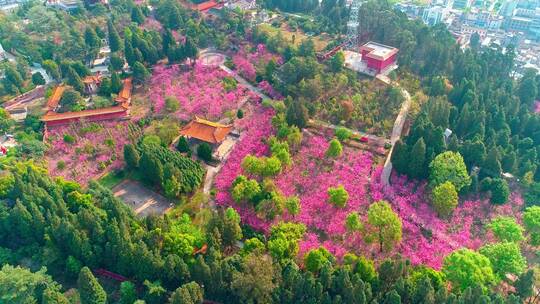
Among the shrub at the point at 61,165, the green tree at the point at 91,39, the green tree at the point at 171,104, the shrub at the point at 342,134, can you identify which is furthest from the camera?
the green tree at the point at 91,39

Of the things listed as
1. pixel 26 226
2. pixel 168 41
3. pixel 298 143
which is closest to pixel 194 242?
pixel 26 226

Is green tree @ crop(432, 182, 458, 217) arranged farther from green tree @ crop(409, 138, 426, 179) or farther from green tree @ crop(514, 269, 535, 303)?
green tree @ crop(514, 269, 535, 303)

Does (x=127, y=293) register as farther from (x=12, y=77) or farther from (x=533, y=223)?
(x=12, y=77)

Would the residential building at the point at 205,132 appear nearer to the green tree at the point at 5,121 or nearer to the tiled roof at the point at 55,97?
the tiled roof at the point at 55,97

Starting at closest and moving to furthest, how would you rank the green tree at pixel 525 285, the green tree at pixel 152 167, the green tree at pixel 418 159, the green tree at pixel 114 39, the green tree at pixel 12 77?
1. the green tree at pixel 525 285
2. the green tree at pixel 152 167
3. the green tree at pixel 418 159
4. the green tree at pixel 12 77
5. the green tree at pixel 114 39

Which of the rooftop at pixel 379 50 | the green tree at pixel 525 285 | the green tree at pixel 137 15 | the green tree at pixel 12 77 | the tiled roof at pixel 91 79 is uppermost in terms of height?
the green tree at pixel 137 15

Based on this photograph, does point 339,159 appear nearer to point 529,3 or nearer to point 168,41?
point 168,41

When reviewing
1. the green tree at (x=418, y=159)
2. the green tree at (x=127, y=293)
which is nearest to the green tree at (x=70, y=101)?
the green tree at (x=127, y=293)
